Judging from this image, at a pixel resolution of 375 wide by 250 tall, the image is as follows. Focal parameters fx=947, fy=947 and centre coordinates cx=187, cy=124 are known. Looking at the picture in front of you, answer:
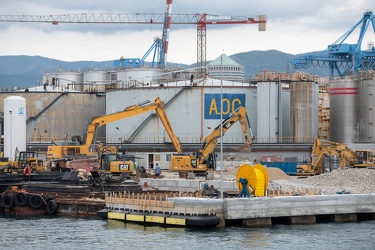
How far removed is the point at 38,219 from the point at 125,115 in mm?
24433

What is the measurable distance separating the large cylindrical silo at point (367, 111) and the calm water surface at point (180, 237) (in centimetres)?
3516

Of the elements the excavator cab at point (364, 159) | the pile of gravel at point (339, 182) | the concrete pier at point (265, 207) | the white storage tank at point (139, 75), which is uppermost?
the white storage tank at point (139, 75)

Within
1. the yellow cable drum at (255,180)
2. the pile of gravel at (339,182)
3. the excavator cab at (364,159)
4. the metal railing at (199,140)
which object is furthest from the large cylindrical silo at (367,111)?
the yellow cable drum at (255,180)

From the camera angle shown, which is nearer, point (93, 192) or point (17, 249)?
point (17, 249)

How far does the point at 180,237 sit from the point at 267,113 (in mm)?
42436

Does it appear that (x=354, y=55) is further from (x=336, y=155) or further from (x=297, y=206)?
(x=297, y=206)

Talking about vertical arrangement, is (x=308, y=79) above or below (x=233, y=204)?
above

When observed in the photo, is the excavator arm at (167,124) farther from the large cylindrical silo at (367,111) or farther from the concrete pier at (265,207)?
the concrete pier at (265,207)

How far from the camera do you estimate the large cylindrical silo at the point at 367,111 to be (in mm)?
83125

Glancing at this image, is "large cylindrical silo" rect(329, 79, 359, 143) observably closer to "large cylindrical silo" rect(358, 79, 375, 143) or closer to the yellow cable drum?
"large cylindrical silo" rect(358, 79, 375, 143)

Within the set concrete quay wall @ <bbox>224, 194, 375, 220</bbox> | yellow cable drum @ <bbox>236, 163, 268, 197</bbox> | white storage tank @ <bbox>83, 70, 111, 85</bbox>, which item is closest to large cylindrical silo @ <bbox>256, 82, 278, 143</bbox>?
concrete quay wall @ <bbox>224, 194, 375, 220</bbox>

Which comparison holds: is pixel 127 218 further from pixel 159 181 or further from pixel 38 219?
pixel 159 181

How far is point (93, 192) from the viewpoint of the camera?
179 feet

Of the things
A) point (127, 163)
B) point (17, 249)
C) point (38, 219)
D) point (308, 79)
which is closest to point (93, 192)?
point (38, 219)
